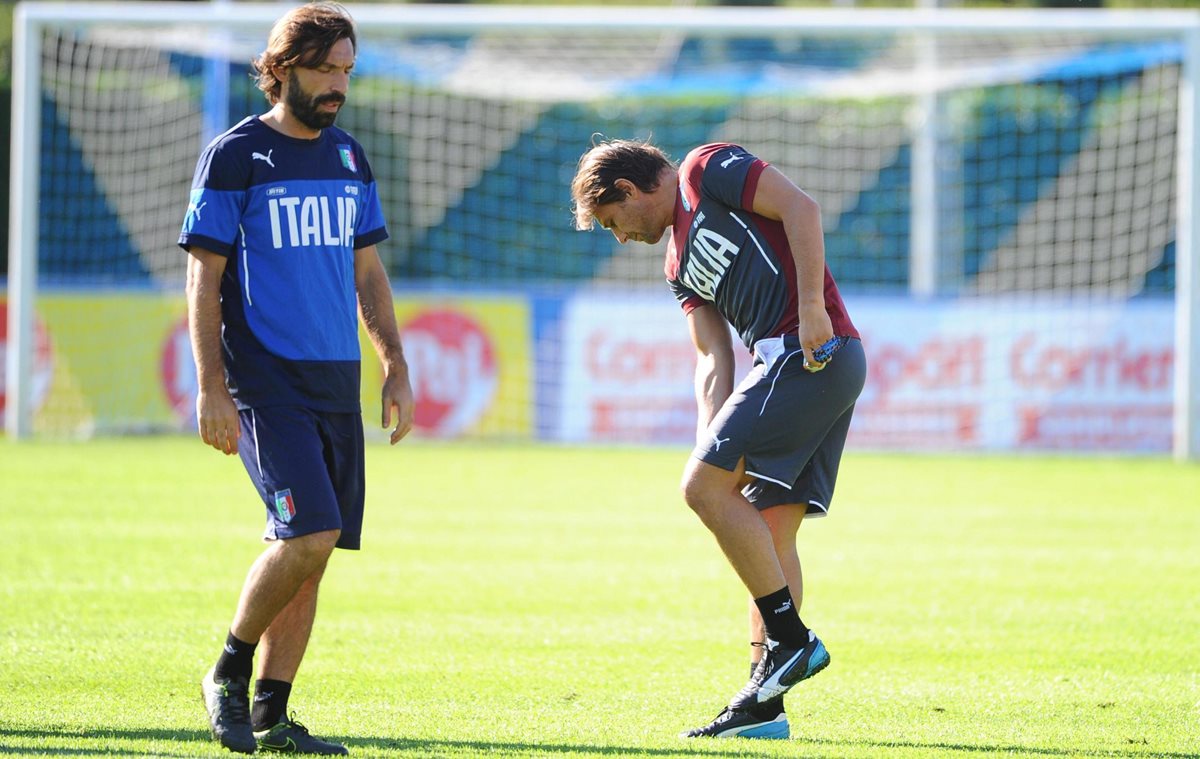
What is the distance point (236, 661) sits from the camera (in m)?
5.13

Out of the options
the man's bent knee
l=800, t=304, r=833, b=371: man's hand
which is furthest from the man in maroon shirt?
the man's bent knee

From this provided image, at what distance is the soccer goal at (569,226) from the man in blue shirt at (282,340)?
44.9 ft

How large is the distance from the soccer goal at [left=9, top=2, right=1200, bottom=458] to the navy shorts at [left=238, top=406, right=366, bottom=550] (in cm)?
1389

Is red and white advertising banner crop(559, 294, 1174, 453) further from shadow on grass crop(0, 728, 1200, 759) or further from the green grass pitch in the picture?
shadow on grass crop(0, 728, 1200, 759)

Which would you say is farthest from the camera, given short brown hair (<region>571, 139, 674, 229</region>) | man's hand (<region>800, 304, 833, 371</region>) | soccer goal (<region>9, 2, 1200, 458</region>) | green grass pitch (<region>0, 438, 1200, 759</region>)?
soccer goal (<region>9, 2, 1200, 458</region>)

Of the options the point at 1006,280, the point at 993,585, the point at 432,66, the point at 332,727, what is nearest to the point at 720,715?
the point at 332,727

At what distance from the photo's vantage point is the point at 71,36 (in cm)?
2112

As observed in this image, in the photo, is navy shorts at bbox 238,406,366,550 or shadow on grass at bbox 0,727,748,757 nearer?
shadow on grass at bbox 0,727,748,757

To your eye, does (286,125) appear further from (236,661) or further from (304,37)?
(236,661)

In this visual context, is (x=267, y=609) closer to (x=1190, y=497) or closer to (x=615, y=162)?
(x=615, y=162)

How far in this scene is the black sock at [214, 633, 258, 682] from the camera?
16.8ft

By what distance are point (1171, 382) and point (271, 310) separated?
640 inches

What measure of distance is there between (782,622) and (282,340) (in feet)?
6.01

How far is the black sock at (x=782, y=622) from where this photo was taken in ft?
18.0
